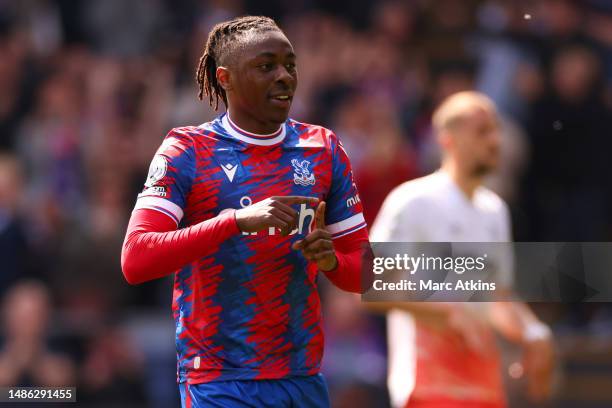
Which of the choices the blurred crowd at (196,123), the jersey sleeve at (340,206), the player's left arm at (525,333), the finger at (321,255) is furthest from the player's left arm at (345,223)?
the blurred crowd at (196,123)

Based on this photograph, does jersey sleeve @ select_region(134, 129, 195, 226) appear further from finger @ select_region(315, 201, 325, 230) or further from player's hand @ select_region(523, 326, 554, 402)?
player's hand @ select_region(523, 326, 554, 402)

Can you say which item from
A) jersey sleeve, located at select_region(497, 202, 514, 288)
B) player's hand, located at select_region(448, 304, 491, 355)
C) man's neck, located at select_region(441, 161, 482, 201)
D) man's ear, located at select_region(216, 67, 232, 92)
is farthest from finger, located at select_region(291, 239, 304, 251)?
man's neck, located at select_region(441, 161, 482, 201)

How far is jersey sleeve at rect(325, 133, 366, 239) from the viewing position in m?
4.22

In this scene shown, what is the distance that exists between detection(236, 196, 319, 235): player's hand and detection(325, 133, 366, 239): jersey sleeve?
1.49ft

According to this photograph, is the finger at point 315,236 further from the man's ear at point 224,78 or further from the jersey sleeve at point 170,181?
the man's ear at point 224,78

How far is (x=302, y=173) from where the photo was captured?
13.5ft

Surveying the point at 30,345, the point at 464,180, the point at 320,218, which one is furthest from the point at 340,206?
the point at 30,345

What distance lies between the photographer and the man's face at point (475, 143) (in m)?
6.07

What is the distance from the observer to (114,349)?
9359 mm

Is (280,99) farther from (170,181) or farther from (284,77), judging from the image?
(170,181)

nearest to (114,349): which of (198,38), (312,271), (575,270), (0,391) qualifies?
(198,38)

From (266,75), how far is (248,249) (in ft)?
1.88

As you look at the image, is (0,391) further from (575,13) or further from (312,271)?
(575,13)

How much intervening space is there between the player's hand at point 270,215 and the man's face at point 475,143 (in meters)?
2.44
